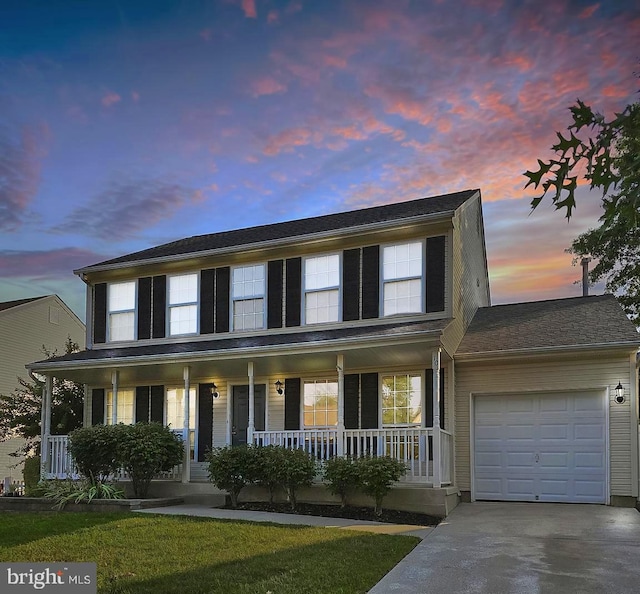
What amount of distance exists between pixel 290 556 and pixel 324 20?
7373mm

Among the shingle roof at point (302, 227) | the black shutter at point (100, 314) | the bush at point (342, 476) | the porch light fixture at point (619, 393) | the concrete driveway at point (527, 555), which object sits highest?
the shingle roof at point (302, 227)

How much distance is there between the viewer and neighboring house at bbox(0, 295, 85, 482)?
26.1 m

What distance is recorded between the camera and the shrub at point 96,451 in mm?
13477

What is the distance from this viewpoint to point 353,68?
39.3 ft

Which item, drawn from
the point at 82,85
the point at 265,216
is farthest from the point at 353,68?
the point at 265,216

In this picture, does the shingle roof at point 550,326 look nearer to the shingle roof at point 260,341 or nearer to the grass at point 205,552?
the shingle roof at point 260,341

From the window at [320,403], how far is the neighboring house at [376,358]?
0.03 meters

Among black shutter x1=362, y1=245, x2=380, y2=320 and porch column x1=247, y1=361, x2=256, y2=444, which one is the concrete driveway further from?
black shutter x1=362, y1=245, x2=380, y2=320

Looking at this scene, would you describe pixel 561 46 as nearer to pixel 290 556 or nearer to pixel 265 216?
pixel 290 556

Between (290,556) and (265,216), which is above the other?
(265,216)

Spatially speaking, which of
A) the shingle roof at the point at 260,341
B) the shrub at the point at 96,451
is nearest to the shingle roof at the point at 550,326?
the shingle roof at the point at 260,341

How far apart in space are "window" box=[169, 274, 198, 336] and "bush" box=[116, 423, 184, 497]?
9.25ft

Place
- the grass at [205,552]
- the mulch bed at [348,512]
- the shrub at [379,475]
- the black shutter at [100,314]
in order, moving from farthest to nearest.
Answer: the black shutter at [100,314] < the shrub at [379,475] < the mulch bed at [348,512] < the grass at [205,552]

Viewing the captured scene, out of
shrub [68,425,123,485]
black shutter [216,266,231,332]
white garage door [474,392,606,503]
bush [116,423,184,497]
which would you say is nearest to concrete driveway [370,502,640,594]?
white garage door [474,392,606,503]
